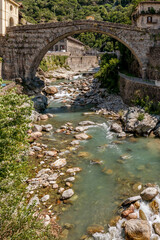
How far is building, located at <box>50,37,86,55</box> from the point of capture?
50.4 meters

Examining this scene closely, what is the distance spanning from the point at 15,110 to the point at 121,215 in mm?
4749

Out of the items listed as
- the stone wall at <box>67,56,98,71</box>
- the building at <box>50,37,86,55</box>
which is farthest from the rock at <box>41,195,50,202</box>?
the building at <box>50,37,86,55</box>

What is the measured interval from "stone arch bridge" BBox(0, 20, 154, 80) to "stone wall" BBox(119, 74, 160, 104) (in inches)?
95.6

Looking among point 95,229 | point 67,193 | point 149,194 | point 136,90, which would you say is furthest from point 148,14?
point 95,229

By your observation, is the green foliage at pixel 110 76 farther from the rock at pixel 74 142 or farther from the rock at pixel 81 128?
the rock at pixel 74 142

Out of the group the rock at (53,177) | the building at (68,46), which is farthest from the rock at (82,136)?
the building at (68,46)

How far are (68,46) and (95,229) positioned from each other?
49621mm

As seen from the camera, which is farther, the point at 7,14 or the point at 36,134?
the point at 7,14

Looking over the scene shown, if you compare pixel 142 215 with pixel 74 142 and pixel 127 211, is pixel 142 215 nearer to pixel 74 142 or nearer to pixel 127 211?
pixel 127 211

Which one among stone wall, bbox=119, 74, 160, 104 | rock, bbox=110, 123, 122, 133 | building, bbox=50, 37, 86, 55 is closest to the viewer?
rock, bbox=110, 123, 122, 133

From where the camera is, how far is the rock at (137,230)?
5767 millimetres

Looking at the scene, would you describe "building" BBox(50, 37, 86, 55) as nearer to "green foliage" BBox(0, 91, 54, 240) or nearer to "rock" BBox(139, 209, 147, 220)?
"rock" BBox(139, 209, 147, 220)

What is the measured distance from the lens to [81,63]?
48.7m

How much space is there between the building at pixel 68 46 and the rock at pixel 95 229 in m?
46.9
